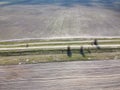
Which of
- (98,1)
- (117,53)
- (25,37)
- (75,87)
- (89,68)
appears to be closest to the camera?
(75,87)

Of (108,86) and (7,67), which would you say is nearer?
(108,86)

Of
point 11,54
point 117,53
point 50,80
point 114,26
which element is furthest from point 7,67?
point 114,26

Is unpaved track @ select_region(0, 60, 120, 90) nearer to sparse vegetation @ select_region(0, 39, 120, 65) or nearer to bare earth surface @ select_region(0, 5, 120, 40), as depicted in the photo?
sparse vegetation @ select_region(0, 39, 120, 65)

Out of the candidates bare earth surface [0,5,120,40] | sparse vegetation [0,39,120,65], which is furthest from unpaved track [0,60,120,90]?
bare earth surface [0,5,120,40]

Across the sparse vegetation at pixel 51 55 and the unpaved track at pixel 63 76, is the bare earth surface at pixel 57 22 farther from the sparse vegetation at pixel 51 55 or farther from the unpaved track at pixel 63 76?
the unpaved track at pixel 63 76

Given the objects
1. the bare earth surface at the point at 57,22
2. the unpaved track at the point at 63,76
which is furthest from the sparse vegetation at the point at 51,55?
the bare earth surface at the point at 57,22

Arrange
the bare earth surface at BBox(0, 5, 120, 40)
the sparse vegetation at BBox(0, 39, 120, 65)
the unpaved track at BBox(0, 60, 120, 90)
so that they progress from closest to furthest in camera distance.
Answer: the unpaved track at BBox(0, 60, 120, 90) < the sparse vegetation at BBox(0, 39, 120, 65) < the bare earth surface at BBox(0, 5, 120, 40)

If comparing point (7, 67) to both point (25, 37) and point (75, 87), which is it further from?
point (25, 37)

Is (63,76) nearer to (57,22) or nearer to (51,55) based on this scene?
(51,55)
